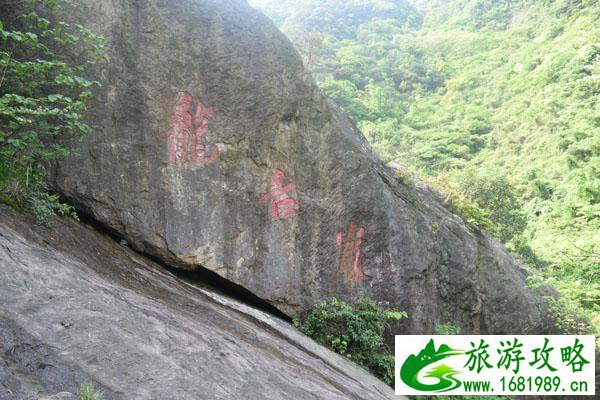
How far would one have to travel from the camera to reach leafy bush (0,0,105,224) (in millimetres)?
4156

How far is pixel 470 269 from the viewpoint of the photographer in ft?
30.2

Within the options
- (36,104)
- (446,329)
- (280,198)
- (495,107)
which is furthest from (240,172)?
(495,107)

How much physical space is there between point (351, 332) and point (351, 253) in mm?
1228

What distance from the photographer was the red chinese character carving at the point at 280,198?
6.92m

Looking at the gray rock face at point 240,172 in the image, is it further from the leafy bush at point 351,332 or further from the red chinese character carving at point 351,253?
the leafy bush at point 351,332

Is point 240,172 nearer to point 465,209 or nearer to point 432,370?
point 432,370

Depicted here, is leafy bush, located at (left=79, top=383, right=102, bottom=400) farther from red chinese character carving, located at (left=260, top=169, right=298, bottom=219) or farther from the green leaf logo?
the green leaf logo

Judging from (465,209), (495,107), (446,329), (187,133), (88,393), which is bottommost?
(88,393)

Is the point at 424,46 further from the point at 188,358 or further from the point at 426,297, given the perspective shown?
the point at 188,358

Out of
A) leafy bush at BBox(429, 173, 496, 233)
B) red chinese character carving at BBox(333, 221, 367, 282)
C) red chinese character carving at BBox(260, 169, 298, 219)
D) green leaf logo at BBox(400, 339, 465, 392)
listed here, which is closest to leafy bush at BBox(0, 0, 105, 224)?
red chinese character carving at BBox(260, 169, 298, 219)

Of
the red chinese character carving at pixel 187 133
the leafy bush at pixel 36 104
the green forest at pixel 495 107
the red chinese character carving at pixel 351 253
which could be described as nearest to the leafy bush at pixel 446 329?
the red chinese character carving at pixel 351 253

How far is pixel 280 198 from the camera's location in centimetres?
702

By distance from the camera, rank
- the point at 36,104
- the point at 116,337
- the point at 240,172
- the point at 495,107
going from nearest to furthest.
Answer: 1. the point at 116,337
2. the point at 36,104
3. the point at 240,172
4. the point at 495,107

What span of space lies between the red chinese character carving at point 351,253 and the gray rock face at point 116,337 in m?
2.20
